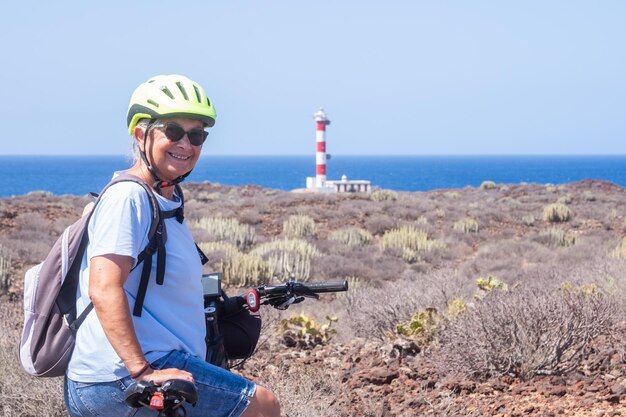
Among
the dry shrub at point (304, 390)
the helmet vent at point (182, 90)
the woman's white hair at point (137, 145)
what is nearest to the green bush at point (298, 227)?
the dry shrub at point (304, 390)

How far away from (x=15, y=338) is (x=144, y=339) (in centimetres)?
322

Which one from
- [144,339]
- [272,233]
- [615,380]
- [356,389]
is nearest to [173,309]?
[144,339]

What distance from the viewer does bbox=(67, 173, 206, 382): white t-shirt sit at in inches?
87.2

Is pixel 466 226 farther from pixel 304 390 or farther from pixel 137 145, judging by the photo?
pixel 137 145

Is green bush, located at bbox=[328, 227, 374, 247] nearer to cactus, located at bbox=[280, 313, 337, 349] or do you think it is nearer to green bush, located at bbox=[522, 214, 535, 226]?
green bush, located at bbox=[522, 214, 535, 226]

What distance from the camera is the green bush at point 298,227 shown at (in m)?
17.4

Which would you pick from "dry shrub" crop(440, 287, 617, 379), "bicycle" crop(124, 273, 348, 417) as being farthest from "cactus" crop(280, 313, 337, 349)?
"bicycle" crop(124, 273, 348, 417)

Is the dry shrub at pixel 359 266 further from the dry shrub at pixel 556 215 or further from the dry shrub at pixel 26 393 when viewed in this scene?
the dry shrub at pixel 556 215

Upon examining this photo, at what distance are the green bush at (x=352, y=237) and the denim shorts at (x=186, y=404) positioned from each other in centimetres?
1384

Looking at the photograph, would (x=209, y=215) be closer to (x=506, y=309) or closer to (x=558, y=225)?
(x=558, y=225)

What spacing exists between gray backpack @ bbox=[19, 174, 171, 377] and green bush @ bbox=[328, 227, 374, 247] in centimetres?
1386

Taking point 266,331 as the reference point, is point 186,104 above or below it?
above

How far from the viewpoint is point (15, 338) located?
514 centimetres

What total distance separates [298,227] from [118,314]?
15396 mm
